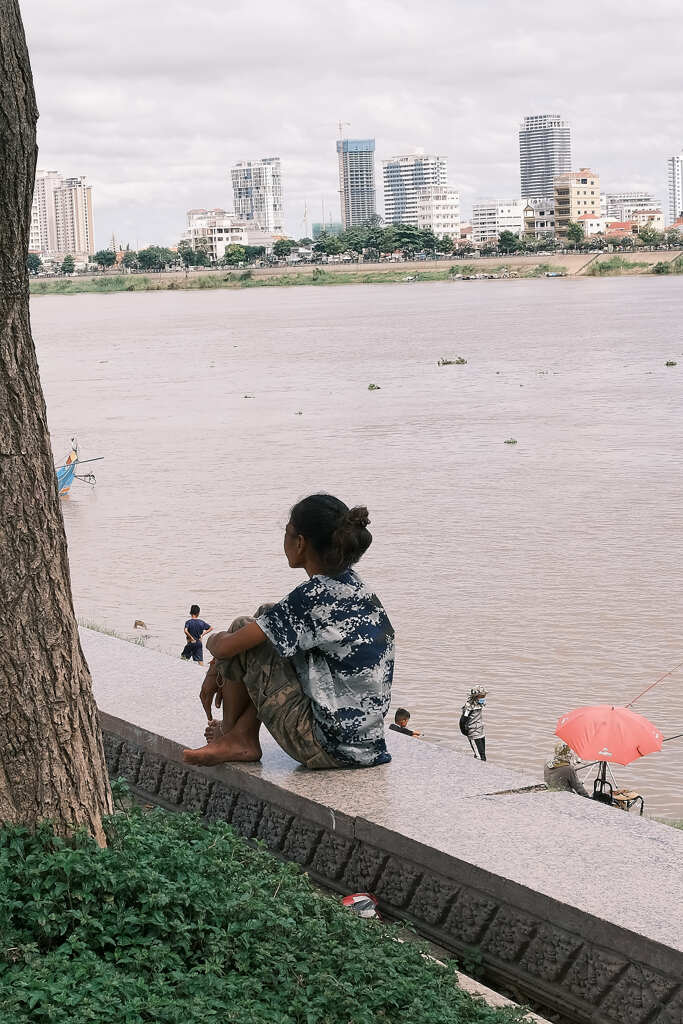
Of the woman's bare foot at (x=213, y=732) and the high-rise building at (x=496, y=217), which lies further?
the high-rise building at (x=496, y=217)

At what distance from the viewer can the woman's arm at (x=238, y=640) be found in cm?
388

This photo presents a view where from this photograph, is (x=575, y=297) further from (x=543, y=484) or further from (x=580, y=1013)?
(x=580, y=1013)

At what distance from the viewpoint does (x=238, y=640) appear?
12.8ft

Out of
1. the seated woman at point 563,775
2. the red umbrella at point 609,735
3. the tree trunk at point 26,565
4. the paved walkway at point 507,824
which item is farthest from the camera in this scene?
the red umbrella at point 609,735

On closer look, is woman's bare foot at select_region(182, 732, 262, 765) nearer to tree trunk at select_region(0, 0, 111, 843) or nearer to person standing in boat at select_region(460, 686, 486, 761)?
tree trunk at select_region(0, 0, 111, 843)

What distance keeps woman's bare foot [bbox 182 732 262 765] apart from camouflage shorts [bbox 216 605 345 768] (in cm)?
9

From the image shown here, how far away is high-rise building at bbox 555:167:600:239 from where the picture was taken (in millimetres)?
156625

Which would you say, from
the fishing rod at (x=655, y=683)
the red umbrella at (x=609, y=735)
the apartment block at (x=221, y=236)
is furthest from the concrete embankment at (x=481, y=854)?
the apartment block at (x=221, y=236)

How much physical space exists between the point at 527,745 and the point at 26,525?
5660mm

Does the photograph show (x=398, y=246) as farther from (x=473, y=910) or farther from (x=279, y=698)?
(x=473, y=910)

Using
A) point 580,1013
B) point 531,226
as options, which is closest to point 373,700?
point 580,1013

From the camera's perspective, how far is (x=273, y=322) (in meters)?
66.6

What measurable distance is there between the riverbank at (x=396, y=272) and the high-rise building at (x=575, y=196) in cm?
3220

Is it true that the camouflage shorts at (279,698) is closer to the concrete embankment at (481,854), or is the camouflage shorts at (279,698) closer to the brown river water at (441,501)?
the concrete embankment at (481,854)
